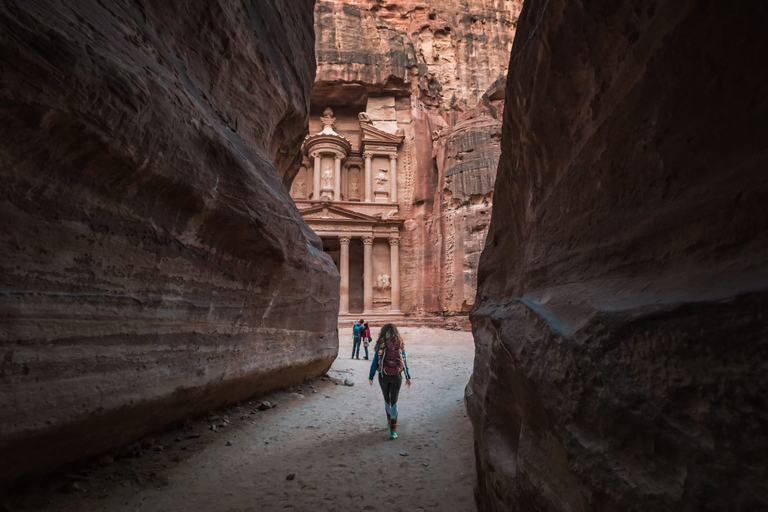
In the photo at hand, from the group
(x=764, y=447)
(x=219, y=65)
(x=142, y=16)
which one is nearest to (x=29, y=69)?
(x=142, y=16)

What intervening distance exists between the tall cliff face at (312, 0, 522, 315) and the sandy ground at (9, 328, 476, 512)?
47.7 feet

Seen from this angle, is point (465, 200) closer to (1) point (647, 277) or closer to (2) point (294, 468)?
(2) point (294, 468)

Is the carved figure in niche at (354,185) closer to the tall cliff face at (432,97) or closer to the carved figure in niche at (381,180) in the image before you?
the carved figure in niche at (381,180)

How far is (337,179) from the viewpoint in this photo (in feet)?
92.7

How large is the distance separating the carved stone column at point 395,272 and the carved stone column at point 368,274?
132 cm

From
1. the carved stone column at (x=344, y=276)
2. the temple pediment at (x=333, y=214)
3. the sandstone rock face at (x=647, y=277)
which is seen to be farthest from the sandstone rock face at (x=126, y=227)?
the temple pediment at (x=333, y=214)

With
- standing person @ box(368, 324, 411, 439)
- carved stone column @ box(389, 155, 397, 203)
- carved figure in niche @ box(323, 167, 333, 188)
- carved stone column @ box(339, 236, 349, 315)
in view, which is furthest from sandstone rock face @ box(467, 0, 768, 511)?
carved figure in niche @ box(323, 167, 333, 188)

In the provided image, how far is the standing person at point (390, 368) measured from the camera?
4516 mm

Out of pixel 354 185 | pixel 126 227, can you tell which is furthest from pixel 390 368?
pixel 354 185

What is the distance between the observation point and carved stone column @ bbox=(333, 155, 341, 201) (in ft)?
92.2

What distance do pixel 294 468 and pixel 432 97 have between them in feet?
95.7

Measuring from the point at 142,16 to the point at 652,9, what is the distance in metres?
4.11

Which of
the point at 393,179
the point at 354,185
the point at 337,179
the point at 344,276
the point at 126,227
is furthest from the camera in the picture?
the point at 354,185

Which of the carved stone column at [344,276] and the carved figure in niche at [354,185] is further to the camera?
the carved figure in niche at [354,185]
